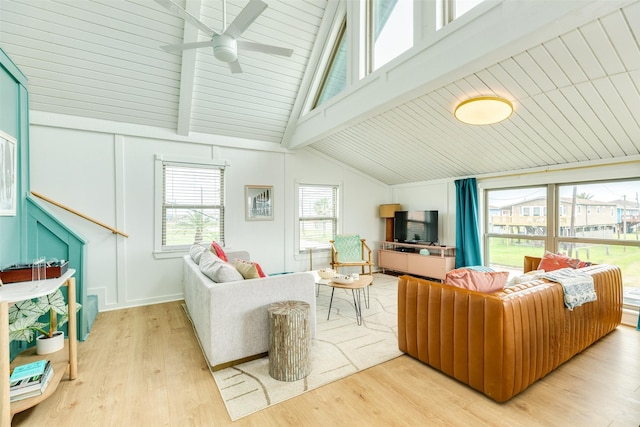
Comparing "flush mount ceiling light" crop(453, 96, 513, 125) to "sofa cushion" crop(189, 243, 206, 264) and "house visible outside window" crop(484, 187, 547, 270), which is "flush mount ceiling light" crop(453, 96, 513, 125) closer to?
"house visible outside window" crop(484, 187, 547, 270)

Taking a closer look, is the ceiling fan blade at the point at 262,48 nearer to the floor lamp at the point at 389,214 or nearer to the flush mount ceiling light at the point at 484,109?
the flush mount ceiling light at the point at 484,109

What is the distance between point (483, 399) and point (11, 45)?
17.3 ft

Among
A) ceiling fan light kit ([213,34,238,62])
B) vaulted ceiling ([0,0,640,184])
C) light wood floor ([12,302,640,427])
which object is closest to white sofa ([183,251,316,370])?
light wood floor ([12,302,640,427])

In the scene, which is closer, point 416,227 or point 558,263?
point 558,263

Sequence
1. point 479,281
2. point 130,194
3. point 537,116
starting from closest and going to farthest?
point 479,281
point 537,116
point 130,194

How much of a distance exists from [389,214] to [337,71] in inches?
118

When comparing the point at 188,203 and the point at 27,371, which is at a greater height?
the point at 188,203

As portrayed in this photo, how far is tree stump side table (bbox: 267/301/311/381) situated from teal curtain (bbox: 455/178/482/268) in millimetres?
3625

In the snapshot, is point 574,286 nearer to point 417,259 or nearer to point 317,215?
point 417,259

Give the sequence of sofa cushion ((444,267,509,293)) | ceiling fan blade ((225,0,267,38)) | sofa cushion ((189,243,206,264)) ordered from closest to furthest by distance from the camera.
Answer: ceiling fan blade ((225,0,267,38)), sofa cushion ((444,267,509,293)), sofa cushion ((189,243,206,264))

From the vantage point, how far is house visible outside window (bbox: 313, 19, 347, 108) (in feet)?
13.0

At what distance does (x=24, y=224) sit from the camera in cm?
273

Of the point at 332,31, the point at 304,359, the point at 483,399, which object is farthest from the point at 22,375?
the point at 332,31

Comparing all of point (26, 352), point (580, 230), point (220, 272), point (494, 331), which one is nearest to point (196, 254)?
point (220, 272)
